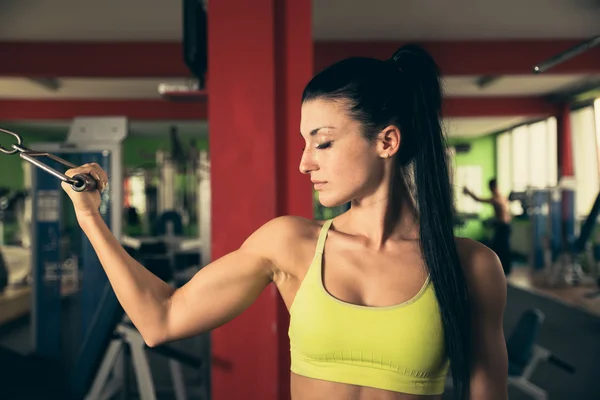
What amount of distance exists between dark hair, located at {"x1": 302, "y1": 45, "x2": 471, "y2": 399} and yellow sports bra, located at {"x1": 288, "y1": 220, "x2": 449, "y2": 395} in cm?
3

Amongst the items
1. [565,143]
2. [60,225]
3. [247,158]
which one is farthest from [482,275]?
[565,143]

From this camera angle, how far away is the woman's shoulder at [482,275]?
0.72m

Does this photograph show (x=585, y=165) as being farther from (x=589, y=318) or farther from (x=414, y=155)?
(x=414, y=155)

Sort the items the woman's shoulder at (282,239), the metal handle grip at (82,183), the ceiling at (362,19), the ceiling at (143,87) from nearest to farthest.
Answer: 1. the metal handle grip at (82,183)
2. the woman's shoulder at (282,239)
3. the ceiling at (362,19)
4. the ceiling at (143,87)

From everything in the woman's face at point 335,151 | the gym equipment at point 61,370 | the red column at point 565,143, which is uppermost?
the red column at point 565,143

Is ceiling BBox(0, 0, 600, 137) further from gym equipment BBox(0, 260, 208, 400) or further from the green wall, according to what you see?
the green wall

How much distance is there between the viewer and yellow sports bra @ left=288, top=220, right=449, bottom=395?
2.20 feet

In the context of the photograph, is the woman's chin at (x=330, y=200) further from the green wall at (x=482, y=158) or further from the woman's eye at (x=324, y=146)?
the green wall at (x=482, y=158)

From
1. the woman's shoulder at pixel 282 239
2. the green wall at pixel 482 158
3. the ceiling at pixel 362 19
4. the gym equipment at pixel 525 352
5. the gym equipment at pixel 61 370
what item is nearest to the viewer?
the woman's shoulder at pixel 282 239

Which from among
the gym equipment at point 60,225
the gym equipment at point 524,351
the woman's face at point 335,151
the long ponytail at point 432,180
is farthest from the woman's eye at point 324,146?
the gym equipment at point 60,225

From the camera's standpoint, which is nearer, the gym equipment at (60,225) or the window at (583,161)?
the gym equipment at (60,225)

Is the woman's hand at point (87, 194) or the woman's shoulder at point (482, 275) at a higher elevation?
the woman's hand at point (87, 194)

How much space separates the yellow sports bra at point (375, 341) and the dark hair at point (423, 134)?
30 millimetres

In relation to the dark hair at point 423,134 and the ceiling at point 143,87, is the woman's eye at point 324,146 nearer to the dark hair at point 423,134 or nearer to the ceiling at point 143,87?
the dark hair at point 423,134
